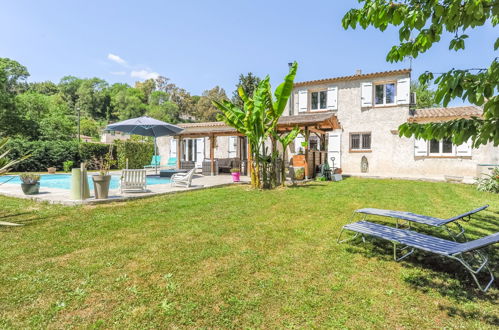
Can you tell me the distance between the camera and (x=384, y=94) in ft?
61.1

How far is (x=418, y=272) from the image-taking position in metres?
3.80

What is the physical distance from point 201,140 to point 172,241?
20.6m

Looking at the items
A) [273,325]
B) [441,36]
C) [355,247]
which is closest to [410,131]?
[441,36]

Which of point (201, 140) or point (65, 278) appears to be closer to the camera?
point (65, 278)

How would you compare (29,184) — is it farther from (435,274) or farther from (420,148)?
(420,148)

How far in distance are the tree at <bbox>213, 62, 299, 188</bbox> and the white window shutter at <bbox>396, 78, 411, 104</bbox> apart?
33.4 ft

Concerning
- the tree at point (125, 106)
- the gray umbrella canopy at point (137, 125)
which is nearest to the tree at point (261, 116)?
the gray umbrella canopy at point (137, 125)

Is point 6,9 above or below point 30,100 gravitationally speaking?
below

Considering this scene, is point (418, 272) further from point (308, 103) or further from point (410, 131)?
point (308, 103)

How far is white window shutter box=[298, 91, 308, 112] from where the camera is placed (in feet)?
67.8

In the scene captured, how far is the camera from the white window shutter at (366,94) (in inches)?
732

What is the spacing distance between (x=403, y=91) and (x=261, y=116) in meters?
12.0

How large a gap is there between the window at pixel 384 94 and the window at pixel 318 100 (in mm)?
3472

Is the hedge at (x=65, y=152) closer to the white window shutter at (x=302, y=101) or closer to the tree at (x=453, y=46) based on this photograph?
the white window shutter at (x=302, y=101)
